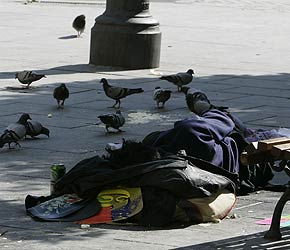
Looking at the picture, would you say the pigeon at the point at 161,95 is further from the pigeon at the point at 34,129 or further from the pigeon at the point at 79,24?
the pigeon at the point at 79,24

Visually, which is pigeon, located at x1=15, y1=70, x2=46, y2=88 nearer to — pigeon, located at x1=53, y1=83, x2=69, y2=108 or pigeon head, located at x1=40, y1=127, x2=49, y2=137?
pigeon, located at x1=53, y1=83, x2=69, y2=108

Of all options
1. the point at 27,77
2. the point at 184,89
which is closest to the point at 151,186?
the point at 184,89

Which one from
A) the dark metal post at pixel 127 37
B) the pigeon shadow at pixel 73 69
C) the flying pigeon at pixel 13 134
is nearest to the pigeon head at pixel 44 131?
the flying pigeon at pixel 13 134

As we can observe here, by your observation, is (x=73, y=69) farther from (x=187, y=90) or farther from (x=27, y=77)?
(x=187, y=90)

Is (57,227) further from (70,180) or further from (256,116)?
(256,116)

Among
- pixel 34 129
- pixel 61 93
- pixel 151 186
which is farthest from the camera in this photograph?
pixel 61 93

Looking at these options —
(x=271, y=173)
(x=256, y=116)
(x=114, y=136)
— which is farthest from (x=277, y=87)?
(x=271, y=173)

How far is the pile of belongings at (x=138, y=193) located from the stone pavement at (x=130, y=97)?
4.2 inches

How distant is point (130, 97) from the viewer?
12.4 m

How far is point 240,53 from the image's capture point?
55.0 ft

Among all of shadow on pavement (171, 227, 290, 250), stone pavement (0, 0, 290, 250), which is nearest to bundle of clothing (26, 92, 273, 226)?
stone pavement (0, 0, 290, 250)

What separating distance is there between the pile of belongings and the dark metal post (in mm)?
7678

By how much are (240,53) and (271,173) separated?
8.99m

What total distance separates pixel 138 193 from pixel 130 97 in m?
5.63
